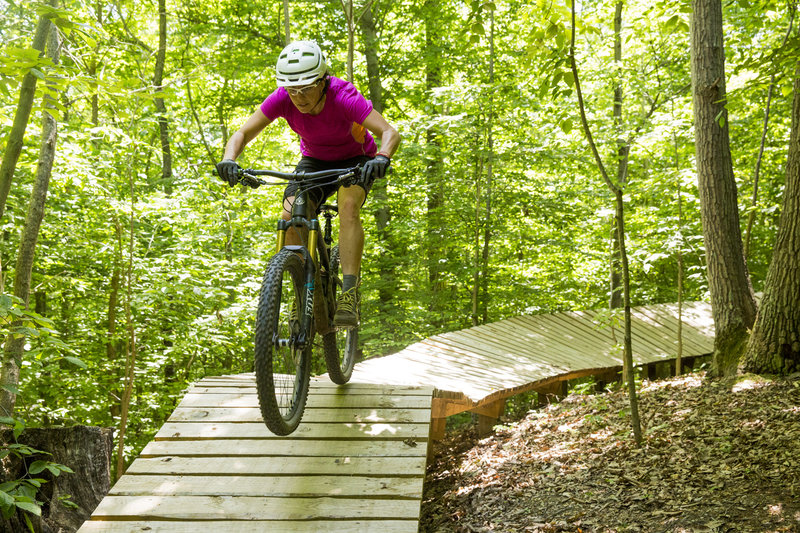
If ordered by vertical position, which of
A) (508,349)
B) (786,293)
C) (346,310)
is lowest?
(508,349)

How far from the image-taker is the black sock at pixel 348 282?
329 centimetres

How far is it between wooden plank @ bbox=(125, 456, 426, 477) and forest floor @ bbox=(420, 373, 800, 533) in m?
0.76

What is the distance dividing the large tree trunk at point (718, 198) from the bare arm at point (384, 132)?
2.92 m

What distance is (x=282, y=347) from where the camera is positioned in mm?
2633

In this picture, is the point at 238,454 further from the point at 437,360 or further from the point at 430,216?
the point at 430,216

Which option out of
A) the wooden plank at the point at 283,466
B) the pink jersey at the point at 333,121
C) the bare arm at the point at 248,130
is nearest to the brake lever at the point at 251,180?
the bare arm at the point at 248,130

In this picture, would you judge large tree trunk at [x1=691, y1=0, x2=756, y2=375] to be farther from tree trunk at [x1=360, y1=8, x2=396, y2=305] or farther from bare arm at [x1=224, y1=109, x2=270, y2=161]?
tree trunk at [x1=360, y1=8, x2=396, y2=305]

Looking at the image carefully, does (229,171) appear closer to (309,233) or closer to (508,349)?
(309,233)

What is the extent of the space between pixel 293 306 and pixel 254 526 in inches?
39.1

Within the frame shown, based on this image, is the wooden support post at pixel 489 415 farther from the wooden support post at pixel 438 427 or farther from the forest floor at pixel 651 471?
the forest floor at pixel 651 471

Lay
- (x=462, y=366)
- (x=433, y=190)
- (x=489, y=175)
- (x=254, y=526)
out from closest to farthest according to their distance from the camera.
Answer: (x=254, y=526) → (x=462, y=366) → (x=489, y=175) → (x=433, y=190)

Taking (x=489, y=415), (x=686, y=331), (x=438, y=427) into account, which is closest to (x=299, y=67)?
(x=438, y=427)

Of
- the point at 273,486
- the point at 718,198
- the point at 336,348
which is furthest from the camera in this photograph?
the point at 718,198

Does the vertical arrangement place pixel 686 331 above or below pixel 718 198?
below
